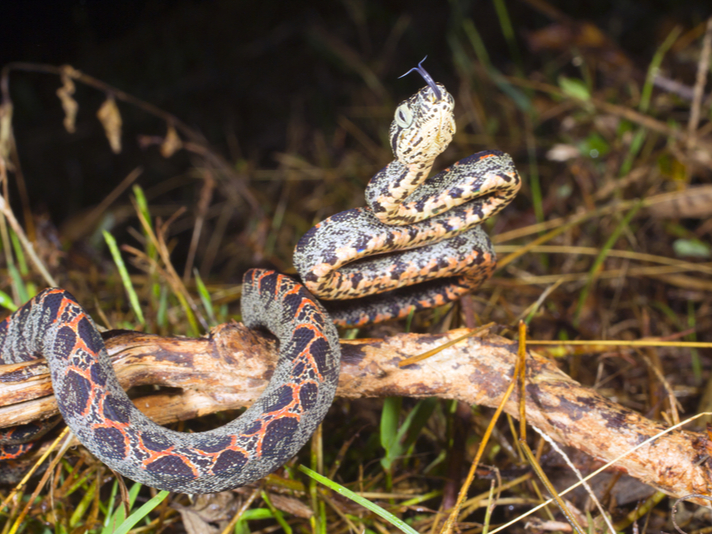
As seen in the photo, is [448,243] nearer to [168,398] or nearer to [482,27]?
[168,398]

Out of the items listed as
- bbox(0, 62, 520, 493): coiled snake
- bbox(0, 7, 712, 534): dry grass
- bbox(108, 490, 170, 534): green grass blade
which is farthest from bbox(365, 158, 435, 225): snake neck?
bbox(108, 490, 170, 534): green grass blade

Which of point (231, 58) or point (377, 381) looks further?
point (231, 58)

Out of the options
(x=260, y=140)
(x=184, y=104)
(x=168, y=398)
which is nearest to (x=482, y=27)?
(x=260, y=140)

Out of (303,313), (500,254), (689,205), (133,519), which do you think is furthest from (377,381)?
(689,205)

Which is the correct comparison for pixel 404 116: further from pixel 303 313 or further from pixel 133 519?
pixel 133 519

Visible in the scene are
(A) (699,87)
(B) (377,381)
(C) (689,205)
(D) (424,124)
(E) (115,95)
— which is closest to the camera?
(D) (424,124)

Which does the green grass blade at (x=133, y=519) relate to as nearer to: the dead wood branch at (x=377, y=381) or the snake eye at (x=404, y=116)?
the dead wood branch at (x=377, y=381)

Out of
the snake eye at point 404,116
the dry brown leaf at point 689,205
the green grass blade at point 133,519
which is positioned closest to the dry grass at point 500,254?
the dry brown leaf at point 689,205
